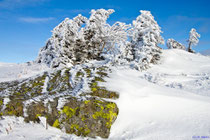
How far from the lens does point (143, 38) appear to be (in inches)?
809

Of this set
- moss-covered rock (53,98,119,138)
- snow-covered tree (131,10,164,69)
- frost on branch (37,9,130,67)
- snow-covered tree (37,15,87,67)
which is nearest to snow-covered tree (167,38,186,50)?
snow-covered tree (131,10,164,69)

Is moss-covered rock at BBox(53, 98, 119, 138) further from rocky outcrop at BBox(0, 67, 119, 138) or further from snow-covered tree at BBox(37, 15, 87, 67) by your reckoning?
snow-covered tree at BBox(37, 15, 87, 67)

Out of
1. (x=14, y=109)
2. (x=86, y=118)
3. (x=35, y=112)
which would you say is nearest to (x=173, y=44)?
(x=86, y=118)

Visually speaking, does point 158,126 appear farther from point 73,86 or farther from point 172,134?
point 73,86

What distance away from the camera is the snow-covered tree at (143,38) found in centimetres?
2025

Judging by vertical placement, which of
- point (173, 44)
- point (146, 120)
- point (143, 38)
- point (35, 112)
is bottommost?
point (146, 120)

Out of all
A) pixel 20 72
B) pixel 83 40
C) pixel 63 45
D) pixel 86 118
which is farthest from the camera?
pixel 83 40

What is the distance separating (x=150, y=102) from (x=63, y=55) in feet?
51.3

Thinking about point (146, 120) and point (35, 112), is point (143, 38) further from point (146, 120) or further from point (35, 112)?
point (35, 112)

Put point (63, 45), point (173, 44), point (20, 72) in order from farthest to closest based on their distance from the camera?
point (173, 44) → point (63, 45) → point (20, 72)

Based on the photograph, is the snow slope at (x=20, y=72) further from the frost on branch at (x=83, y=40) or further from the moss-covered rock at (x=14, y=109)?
the moss-covered rock at (x=14, y=109)

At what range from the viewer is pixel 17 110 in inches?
132

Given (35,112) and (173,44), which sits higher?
(173,44)

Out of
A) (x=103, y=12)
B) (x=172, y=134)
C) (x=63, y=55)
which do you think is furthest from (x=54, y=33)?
(x=172, y=134)
